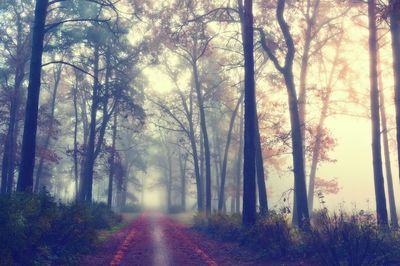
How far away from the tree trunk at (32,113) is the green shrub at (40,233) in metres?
1.51

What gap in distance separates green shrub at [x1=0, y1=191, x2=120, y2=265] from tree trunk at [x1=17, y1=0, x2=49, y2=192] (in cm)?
151

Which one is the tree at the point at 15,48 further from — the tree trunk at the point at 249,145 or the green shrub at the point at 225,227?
the tree trunk at the point at 249,145

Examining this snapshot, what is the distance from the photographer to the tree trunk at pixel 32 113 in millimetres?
13961

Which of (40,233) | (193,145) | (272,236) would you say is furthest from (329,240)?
(193,145)

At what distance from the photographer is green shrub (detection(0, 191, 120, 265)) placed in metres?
8.55

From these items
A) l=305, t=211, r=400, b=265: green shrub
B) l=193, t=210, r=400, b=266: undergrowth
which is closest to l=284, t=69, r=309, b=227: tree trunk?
l=193, t=210, r=400, b=266: undergrowth

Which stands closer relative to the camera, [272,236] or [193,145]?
[272,236]

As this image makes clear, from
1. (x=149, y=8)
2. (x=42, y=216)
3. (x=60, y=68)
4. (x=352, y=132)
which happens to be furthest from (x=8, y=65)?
(x=352, y=132)

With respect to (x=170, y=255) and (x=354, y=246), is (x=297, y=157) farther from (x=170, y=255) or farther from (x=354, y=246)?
(x=354, y=246)

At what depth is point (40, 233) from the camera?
9.40 metres

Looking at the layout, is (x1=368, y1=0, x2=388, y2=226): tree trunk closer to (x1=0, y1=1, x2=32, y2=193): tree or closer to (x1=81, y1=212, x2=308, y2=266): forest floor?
(x1=81, y1=212, x2=308, y2=266): forest floor

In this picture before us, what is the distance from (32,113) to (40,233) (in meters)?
6.00

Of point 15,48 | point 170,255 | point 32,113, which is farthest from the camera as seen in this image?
point 15,48

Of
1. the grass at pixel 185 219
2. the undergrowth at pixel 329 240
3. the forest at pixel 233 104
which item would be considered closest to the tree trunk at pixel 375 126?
the forest at pixel 233 104
